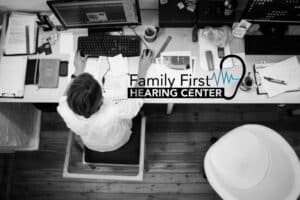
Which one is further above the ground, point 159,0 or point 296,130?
point 159,0

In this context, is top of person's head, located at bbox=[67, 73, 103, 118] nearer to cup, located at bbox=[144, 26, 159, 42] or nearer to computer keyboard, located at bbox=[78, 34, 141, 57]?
computer keyboard, located at bbox=[78, 34, 141, 57]

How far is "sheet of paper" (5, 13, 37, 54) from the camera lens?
6.07ft

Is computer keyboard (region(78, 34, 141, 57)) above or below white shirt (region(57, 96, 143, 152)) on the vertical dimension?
above

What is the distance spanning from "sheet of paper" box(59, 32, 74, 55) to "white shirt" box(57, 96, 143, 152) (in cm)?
47

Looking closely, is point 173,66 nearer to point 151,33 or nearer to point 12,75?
point 151,33

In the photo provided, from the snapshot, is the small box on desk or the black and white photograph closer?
the black and white photograph

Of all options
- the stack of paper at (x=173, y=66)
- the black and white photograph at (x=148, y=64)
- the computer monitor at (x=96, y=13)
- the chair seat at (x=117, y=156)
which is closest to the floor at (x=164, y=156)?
the black and white photograph at (x=148, y=64)

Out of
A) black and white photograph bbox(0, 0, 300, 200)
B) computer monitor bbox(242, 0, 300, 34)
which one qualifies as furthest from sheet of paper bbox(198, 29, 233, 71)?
computer monitor bbox(242, 0, 300, 34)

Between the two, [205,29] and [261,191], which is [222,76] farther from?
[261,191]

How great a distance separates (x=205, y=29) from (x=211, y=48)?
14 centimetres

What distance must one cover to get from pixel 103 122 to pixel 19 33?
99 cm

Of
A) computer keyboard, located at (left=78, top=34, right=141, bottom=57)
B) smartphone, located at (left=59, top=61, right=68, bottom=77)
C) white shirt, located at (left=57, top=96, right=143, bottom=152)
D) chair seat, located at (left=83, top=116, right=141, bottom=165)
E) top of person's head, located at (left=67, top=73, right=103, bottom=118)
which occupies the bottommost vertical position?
chair seat, located at (left=83, top=116, right=141, bottom=165)

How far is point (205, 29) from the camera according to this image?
1.83 meters

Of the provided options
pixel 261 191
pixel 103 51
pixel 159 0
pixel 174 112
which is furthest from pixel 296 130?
pixel 103 51
